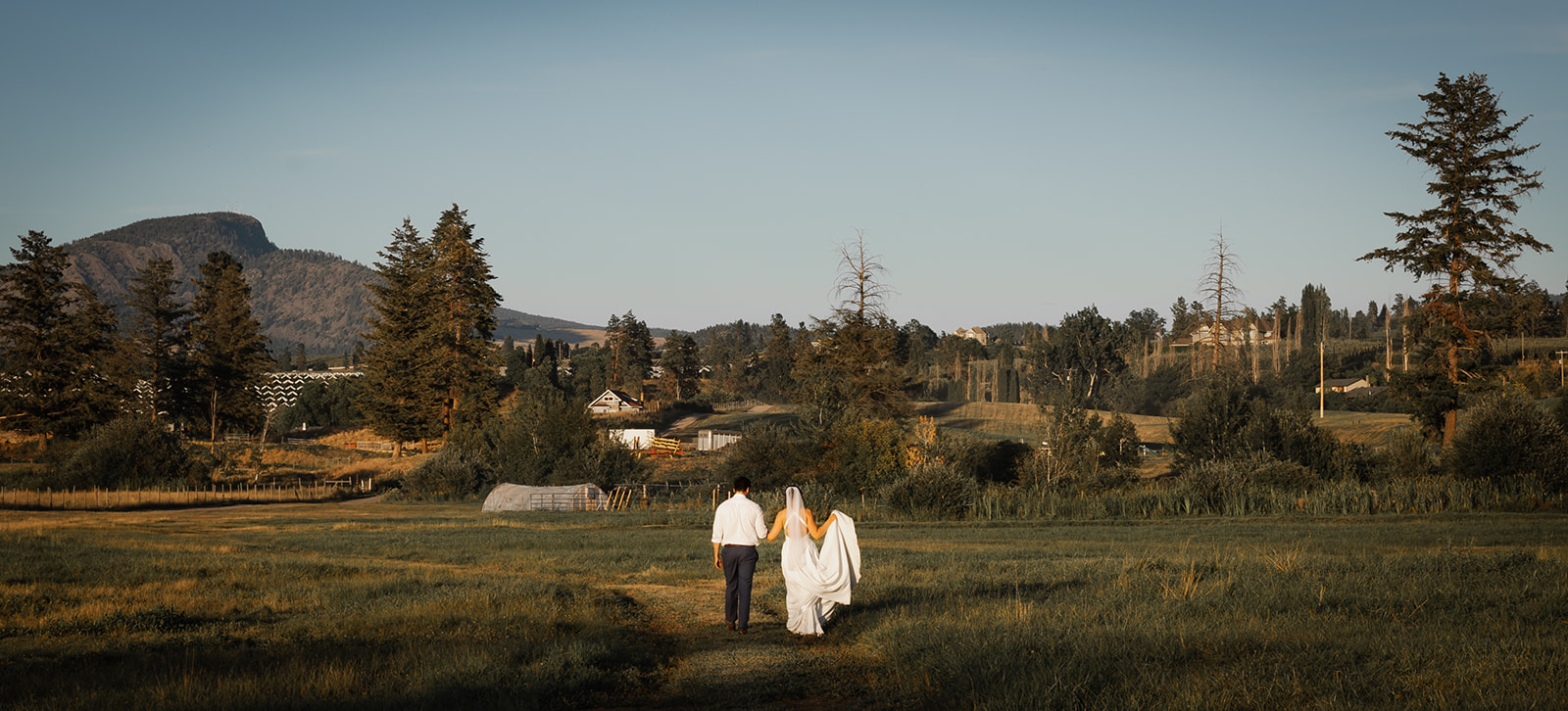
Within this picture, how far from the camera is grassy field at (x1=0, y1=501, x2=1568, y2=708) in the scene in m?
7.89

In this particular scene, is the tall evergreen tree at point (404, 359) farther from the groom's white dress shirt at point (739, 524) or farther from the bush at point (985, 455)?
the groom's white dress shirt at point (739, 524)

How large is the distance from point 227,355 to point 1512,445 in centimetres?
7927

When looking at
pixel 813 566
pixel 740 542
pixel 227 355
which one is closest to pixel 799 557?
pixel 813 566

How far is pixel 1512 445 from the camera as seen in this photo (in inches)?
1318

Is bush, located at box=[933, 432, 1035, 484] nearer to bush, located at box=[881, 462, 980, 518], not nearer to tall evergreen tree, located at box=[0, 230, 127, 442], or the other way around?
bush, located at box=[881, 462, 980, 518]

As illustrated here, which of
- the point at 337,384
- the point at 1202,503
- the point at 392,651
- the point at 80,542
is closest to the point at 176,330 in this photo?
the point at 337,384

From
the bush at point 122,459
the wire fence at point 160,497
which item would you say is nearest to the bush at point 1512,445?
the wire fence at point 160,497

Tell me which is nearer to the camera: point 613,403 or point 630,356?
point 613,403

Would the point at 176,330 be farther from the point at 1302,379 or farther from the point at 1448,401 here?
the point at 1302,379

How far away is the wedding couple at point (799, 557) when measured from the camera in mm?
11336

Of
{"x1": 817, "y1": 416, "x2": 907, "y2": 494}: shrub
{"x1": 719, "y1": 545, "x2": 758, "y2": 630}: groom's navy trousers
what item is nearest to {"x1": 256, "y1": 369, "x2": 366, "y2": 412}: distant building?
{"x1": 817, "y1": 416, "x2": 907, "y2": 494}: shrub

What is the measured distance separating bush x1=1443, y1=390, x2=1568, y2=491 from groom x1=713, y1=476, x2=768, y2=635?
31.6 meters

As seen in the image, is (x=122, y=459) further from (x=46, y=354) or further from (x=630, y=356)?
(x=630, y=356)

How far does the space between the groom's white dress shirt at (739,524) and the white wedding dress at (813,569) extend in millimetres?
383
